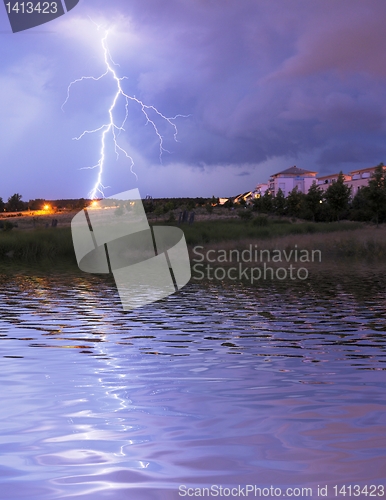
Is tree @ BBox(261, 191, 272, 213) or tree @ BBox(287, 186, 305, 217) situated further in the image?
tree @ BBox(261, 191, 272, 213)

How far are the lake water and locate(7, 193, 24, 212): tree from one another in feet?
348

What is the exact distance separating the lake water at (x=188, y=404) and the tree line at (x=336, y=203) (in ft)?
142

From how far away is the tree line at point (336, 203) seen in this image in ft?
173

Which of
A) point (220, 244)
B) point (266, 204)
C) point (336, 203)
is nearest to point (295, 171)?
point (266, 204)

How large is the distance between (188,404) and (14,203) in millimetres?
113149

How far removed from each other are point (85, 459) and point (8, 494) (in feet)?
2.14

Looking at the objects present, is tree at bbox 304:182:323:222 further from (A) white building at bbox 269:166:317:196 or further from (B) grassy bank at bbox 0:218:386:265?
(A) white building at bbox 269:166:317:196

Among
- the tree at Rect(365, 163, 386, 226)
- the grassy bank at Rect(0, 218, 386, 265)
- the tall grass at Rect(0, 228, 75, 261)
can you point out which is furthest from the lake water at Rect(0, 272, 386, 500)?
the tree at Rect(365, 163, 386, 226)

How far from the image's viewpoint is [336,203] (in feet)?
206

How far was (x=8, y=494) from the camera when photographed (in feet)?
12.0

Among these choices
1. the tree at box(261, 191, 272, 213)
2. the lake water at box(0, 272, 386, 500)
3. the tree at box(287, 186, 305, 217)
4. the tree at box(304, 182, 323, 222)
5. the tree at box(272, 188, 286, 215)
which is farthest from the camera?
the tree at box(261, 191, 272, 213)

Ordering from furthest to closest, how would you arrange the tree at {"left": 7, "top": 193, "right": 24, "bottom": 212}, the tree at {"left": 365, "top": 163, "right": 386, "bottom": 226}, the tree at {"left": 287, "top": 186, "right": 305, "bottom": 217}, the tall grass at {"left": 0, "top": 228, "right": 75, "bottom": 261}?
A: the tree at {"left": 7, "top": 193, "right": 24, "bottom": 212} < the tree at {"left": 287, "top": 186, "right": 305, "bottom": 217} < the tree at {"left": 365, "top": 163, "right": 386, "bottom": 226} < the tall grass at {"left": 0, "top": 228, "right": 75, "bottom": 261}

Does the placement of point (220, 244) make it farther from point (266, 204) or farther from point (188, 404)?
point (266, 204)

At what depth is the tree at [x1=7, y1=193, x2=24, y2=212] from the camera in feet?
369
